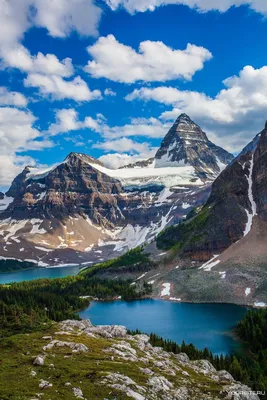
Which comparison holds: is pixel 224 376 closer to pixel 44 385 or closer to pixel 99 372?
pixel 99 372

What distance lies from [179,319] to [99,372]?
293 feet

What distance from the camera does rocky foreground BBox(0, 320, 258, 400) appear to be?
154 feet

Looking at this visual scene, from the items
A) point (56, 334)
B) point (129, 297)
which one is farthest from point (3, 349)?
point (129, 297)

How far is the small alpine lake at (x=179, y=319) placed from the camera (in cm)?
11239

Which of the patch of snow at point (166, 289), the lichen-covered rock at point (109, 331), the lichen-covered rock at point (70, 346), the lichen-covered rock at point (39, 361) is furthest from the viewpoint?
the patch of snow at point (166, 289)

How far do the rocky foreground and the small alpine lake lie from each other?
115 feet

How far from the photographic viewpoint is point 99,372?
53.8 meters

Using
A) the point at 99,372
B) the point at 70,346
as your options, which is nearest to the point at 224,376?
the point at 70,346

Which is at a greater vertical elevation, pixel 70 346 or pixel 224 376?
pixel 70 346

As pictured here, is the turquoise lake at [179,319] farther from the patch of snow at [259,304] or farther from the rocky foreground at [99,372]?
the rocky foreground at [99,372]

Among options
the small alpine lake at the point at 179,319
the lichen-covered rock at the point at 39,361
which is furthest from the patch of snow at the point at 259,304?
the lichen-covered rock at the point at 39,361

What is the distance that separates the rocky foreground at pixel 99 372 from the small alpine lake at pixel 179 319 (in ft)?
115

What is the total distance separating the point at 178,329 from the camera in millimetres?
124875

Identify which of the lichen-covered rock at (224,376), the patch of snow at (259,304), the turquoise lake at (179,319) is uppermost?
the lichen-covered rock at (224,376)
